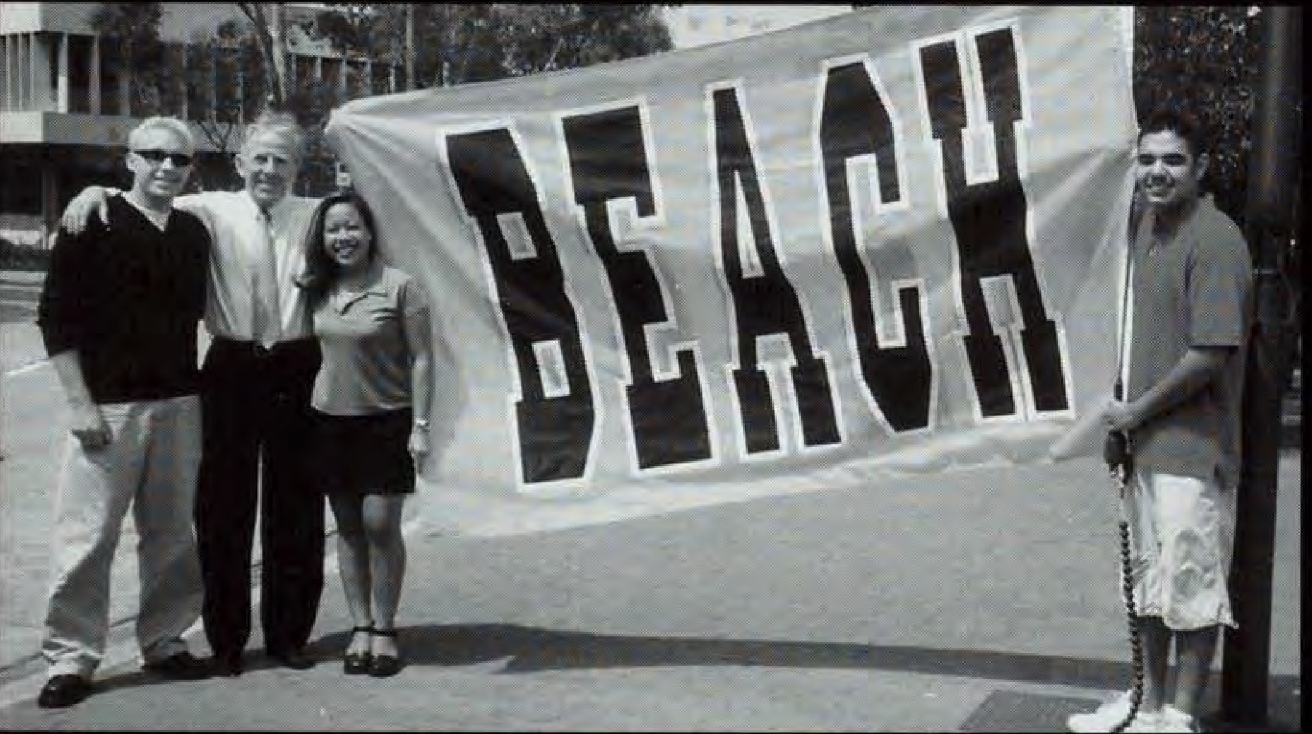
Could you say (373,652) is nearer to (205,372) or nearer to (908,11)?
(205,372)

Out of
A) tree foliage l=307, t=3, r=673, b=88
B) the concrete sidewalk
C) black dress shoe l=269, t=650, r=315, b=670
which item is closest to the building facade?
tree foliage l=307, t=3, r=673, b=88

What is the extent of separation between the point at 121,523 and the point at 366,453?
90cm

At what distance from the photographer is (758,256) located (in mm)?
6305

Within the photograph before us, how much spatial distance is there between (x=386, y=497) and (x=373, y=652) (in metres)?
0.58

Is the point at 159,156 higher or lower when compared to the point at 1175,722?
higher

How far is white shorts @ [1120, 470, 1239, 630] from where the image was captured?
5.36 metres

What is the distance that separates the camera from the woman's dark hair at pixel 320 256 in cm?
632

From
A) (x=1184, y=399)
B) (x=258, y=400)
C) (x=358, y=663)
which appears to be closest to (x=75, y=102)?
(x=258, y=400)

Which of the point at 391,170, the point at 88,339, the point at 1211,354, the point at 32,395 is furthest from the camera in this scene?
the point at 32,395

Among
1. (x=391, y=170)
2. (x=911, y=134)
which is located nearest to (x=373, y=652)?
(x=391, y=170)

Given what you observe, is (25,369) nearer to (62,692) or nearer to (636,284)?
(62,692)

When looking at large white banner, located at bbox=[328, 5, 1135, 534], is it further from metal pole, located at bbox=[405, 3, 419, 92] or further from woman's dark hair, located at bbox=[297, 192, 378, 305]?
metal pole, located at bbox=[405, 3, 419, 92]

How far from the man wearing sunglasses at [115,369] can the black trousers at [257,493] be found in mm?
215

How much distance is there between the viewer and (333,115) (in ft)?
21.4
